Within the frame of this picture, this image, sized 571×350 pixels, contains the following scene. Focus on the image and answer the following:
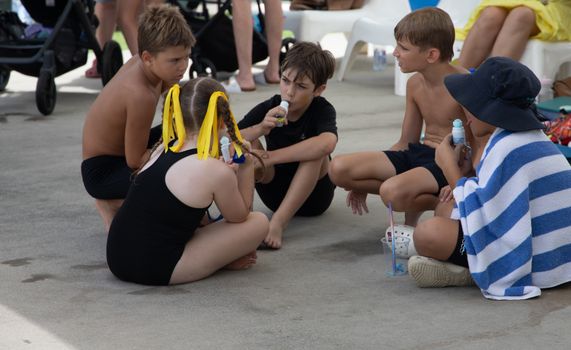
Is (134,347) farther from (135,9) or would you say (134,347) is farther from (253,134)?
(135,9)

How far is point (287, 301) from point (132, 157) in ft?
3.23

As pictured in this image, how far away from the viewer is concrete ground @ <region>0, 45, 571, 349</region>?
3002mm

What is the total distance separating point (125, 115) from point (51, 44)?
278 centimetres

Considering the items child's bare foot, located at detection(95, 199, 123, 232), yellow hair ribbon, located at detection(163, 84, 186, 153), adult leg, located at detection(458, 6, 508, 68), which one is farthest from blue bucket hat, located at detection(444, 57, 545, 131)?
adult leg, located at detection(458, 6, 508, 68)

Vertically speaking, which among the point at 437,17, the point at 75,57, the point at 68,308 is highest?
the point at 437,17

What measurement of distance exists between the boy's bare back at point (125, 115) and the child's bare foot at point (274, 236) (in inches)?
22.3

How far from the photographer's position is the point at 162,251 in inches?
136

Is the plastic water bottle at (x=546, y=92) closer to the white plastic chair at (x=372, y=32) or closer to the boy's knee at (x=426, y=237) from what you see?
the white plastic chair at (x=372, y=32)

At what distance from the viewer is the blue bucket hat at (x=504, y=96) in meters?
3.26

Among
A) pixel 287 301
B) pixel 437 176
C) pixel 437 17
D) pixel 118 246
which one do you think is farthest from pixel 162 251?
pixel 437 17

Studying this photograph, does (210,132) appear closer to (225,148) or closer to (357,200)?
(225,148)

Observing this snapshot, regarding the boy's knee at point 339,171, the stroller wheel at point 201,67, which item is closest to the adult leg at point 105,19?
the stroller wheel at point 201,67

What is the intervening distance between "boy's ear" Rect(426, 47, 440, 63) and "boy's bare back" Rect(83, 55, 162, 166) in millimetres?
1036

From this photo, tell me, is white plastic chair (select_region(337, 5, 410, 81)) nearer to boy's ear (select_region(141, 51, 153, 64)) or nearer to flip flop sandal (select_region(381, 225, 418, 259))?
boy's ear (select_region(141, 51, 153, 64))
